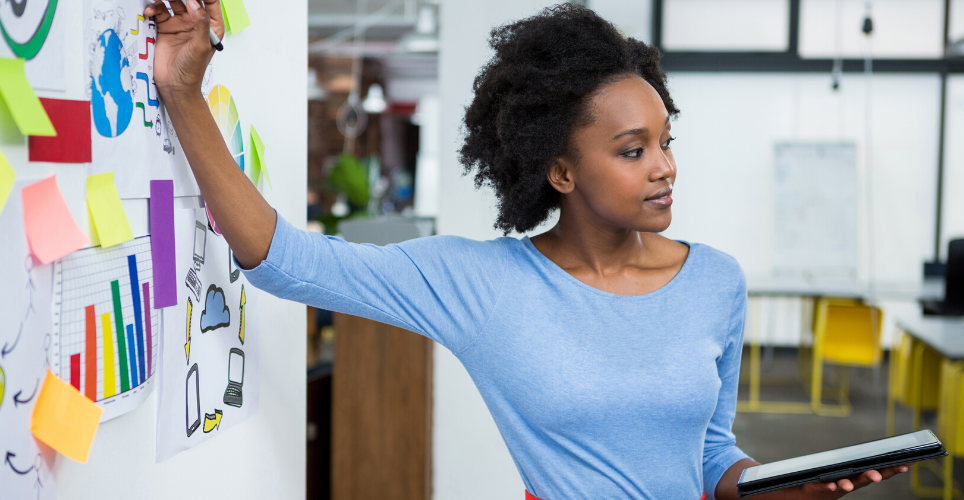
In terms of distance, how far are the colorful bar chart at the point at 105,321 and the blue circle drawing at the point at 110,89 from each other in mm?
119

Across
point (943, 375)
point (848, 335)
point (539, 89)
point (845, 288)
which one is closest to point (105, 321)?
point (539, 89)

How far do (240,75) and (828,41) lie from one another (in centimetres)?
637

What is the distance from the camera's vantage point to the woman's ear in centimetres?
117

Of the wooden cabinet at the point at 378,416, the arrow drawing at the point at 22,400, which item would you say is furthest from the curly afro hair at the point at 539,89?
the wooden cabinet at the point at 378,416

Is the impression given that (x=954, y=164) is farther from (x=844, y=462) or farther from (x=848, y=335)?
(x=844, y=462)

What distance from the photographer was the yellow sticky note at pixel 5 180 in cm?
57

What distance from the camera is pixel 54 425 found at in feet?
2.10

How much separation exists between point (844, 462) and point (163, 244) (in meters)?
0.93

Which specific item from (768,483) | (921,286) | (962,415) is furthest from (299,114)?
(921,286)

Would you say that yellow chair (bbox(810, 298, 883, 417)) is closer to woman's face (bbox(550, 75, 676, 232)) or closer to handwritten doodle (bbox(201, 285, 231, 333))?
woman's face (bbox(550, 75, 676, 232))

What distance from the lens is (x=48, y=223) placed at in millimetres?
630

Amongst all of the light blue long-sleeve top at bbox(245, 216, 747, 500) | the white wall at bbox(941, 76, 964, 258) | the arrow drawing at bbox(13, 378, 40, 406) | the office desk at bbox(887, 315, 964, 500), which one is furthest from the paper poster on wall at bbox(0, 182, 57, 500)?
the white wall at bbox(941, 76, 964, 258)

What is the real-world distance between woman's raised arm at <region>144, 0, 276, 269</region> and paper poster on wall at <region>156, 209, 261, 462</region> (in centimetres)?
6

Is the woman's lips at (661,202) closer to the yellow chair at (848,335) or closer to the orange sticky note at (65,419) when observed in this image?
the orange sticky note at (65,419)
